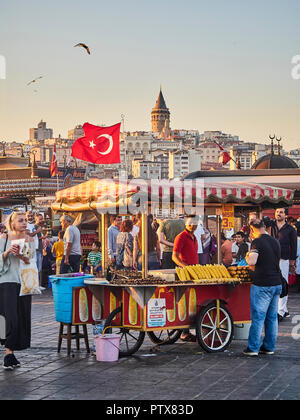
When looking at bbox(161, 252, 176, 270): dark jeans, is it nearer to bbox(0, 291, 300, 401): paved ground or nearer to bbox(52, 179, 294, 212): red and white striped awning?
bbox(52, 179, 294, 212): red and white striped awning

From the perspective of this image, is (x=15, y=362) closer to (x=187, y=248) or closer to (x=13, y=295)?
(x=13, y=295)

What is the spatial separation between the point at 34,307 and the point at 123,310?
17.5 feet

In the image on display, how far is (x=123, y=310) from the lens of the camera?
8828 mm

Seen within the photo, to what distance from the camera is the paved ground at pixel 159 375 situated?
6.79 meters

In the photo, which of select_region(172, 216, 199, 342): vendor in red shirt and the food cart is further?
select_region(172, 216, 199, 342): vendor in red shirt

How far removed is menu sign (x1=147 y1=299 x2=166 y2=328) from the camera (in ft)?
28.5

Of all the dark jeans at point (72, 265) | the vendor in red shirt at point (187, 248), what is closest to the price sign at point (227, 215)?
the vendor in red shirt at point (187, 248)

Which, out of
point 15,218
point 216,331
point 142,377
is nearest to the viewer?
point 142,377

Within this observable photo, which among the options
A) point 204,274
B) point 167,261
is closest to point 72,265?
→ point 167,261

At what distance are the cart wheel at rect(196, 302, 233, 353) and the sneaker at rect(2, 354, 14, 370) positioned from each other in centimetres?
215

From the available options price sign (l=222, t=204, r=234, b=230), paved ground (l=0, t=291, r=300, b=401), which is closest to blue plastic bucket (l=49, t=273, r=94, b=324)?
paved ground (l=0, t=291, r=300, b=401)

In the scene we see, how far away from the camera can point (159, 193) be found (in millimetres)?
9320

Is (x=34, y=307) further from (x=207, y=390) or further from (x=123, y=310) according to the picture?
(x=207, y=390)
